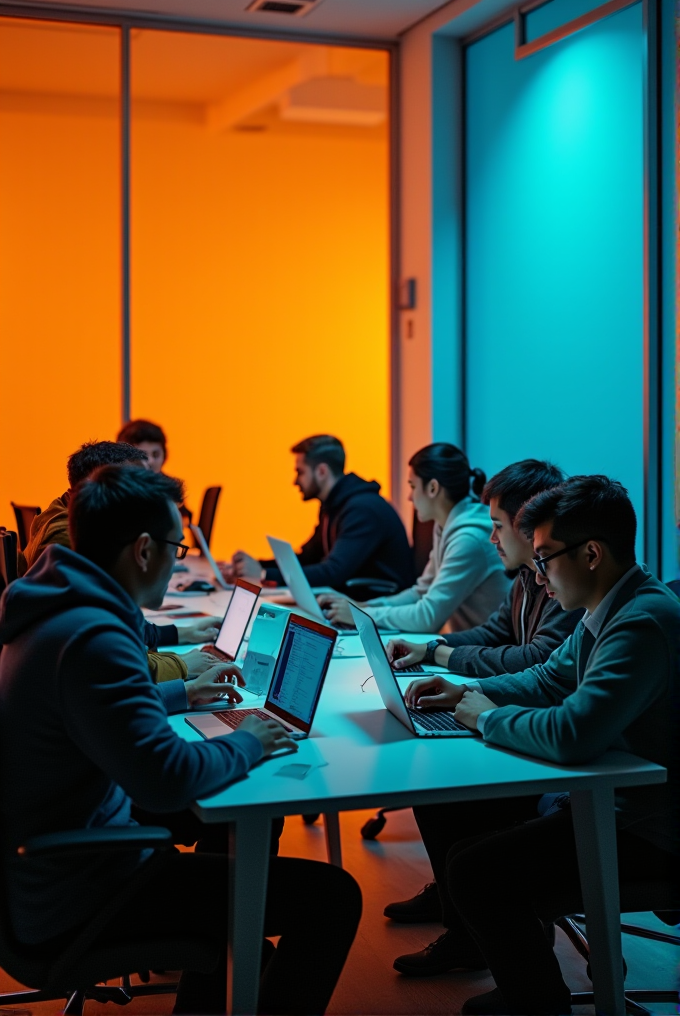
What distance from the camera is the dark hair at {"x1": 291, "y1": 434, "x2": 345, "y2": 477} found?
5.05m

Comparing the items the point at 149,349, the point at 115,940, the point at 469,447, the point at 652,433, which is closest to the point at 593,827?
the point at 115,940

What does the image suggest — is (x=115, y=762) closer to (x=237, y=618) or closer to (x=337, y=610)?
(x=237, y=618)

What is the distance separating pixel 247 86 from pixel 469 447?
7.76 feet

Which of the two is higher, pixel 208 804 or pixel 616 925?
pixel 208 804

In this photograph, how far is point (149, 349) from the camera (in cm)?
607

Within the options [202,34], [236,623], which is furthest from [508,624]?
[202,34]

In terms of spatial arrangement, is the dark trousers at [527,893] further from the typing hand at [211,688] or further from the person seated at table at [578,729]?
the typing hand at [211,688]

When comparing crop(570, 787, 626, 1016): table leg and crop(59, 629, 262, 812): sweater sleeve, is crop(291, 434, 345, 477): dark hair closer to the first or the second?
crop(570, 787, 626, 1016): table leg

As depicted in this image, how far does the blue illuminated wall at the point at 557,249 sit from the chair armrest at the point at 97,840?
118 inches

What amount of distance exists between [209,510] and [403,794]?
3.97 meters

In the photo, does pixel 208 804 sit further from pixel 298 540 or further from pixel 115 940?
pixel 298 540

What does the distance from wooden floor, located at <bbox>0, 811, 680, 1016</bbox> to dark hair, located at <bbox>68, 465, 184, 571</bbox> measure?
1.30 m

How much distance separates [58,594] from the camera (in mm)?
1893

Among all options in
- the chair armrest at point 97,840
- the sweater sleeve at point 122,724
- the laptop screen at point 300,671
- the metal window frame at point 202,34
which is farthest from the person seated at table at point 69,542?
the metal window frame at point 202,34
